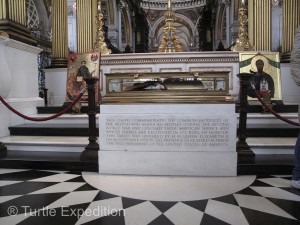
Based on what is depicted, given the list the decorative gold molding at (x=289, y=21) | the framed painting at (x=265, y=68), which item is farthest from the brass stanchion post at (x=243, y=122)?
the decorative gold molding at (x=289, y=21)

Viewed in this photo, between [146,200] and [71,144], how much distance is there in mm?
1719

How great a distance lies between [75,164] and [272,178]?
2.30 metres

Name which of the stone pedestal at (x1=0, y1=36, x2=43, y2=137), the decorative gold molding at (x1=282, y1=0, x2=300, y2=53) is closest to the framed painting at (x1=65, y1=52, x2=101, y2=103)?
A: the stone pedestal at (x1=0, y1=36, x2=43, y2=137)

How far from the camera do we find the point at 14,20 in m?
4.82

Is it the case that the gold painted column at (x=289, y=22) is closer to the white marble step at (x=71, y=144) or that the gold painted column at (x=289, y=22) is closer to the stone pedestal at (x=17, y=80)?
the white marble step at (x=71, y=144)

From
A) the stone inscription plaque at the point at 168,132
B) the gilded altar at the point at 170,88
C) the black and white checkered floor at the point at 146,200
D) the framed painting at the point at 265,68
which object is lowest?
the black and white checkered floor at the point at 146,200

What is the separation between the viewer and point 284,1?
6.76 meters

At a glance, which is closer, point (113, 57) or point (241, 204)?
point (241, 204)

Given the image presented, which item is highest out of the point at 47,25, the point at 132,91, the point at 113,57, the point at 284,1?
the point at 47,25

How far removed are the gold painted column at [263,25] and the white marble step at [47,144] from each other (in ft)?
17.0

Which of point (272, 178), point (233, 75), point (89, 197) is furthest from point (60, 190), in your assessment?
point (233, 75)

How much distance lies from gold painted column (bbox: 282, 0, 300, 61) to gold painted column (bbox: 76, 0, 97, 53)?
5304 mm

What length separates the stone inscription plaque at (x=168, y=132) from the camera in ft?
9.64

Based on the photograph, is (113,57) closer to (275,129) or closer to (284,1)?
(275,129)
